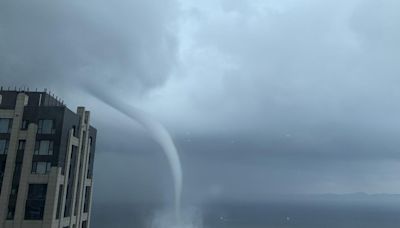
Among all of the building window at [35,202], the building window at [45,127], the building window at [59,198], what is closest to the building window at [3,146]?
the building window at [45,127]

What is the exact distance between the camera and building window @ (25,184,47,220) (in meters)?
54.2

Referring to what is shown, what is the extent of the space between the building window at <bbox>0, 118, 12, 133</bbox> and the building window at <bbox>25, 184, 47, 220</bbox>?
29.6ft

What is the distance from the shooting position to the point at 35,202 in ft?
179

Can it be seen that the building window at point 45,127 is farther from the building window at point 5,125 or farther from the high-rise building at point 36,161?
the building window at point 5,125

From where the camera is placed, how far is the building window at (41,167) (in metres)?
55.8

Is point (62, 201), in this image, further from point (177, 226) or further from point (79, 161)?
point (177, 226)

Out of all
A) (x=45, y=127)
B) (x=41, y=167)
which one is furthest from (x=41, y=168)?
(x=45, y=127)

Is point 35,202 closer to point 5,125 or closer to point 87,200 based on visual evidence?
point 5,125

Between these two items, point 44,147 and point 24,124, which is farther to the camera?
point 24,124

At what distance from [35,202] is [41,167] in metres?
4.92

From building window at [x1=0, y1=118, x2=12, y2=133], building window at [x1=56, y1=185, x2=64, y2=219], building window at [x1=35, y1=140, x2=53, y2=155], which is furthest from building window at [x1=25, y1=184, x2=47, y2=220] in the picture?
building window at [x1=0, y1=118, x2=12, y2=133]

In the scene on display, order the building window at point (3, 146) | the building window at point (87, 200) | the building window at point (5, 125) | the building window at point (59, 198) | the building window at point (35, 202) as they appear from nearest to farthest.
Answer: the building window at point (35, 202) < the building window at point (3, 146) < the building window at point (59, 198) < the building window at point (5, 125) < the building window at point (87, 200)

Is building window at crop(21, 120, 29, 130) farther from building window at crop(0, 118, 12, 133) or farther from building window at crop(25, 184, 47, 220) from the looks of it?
building window at crop(25, 184, 47, 220)

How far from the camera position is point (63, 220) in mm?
58594
